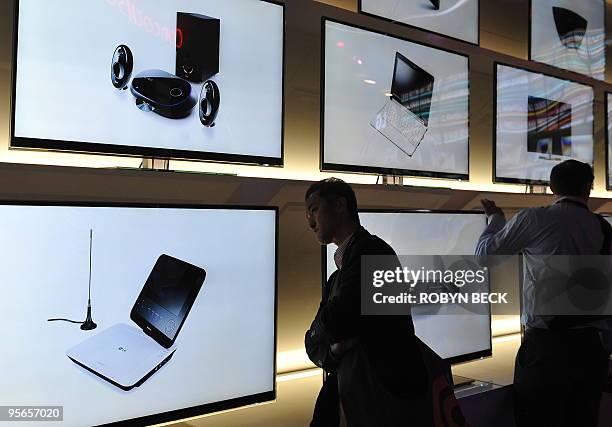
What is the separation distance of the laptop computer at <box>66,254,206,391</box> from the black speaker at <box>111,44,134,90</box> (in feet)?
1.63

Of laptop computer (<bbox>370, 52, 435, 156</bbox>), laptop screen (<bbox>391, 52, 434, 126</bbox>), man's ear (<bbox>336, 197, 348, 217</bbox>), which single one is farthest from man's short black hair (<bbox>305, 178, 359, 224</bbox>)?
laptop screen (<bbox>391, 52, 434, 126</bbox>)

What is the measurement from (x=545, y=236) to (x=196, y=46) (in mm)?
1435

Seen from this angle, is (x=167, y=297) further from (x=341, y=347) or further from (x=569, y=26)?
(x=569, y=26)

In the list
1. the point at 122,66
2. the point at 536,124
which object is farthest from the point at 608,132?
the point at 122,66

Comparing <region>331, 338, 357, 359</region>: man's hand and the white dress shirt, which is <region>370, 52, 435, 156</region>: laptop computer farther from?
<region>331, 338, 357, 359</region>: man's hand

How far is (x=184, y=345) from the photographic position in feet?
5.32

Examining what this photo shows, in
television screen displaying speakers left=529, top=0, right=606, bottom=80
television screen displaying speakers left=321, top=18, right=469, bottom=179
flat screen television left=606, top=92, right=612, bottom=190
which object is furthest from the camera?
flat screen television left=606, top=92, right=612, bottom=190

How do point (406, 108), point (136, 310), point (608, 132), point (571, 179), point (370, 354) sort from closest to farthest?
point (370, 354), point (136, 310), point (571, 179), point (406, 108), point (608, 132)

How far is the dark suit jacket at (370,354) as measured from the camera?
4.54 feet

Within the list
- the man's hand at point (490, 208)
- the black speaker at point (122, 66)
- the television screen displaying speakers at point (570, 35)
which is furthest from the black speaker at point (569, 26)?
the black speaker at point (122, 66)

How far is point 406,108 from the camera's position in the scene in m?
→ 2.40

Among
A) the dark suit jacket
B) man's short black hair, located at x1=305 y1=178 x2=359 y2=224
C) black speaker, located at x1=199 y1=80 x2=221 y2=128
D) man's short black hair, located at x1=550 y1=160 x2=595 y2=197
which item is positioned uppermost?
black speaker, located at x1=199 y1=80 x2=221 y2=128

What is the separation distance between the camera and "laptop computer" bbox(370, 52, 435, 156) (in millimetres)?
2334

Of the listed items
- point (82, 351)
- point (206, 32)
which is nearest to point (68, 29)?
point (206, 32)
